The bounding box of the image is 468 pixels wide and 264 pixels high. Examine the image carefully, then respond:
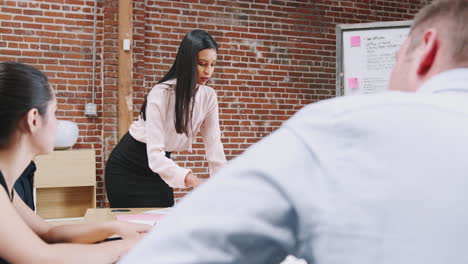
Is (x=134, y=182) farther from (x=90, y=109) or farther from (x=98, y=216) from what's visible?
(x=90, y=109)

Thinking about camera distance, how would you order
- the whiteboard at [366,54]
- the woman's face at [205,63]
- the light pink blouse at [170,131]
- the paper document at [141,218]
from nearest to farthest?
the paper document at [141,218]
the light pink blouse at [170,131]
the woman's face at [205,63]
the whiteboard at [366,54]

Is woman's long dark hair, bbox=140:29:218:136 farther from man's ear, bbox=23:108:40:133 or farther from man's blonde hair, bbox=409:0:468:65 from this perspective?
man's blonde hair, bbox=409:0:468:65

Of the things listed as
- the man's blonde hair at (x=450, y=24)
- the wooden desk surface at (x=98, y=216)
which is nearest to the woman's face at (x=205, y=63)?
the wooden desk surface at (x=98, y=216)

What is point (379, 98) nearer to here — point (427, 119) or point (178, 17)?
point (427, 119)

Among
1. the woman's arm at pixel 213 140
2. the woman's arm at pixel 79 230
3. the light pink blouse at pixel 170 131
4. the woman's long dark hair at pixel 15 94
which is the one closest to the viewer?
the woman's long dark hair at pixel 15 94

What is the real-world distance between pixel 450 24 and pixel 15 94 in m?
1.09

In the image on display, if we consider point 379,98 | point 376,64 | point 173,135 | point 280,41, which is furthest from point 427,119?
point 280,41

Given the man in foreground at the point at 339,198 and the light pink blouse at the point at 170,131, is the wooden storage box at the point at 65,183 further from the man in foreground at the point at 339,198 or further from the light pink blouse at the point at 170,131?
the man in foreground at the point at 339,198

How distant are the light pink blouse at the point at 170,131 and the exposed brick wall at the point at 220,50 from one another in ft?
7.55

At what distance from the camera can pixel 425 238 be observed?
35cm

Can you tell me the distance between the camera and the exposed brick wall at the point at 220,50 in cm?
437

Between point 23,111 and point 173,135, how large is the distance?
3.39 feet

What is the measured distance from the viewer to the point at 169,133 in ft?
7.29

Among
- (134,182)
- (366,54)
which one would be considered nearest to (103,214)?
(134,182)
